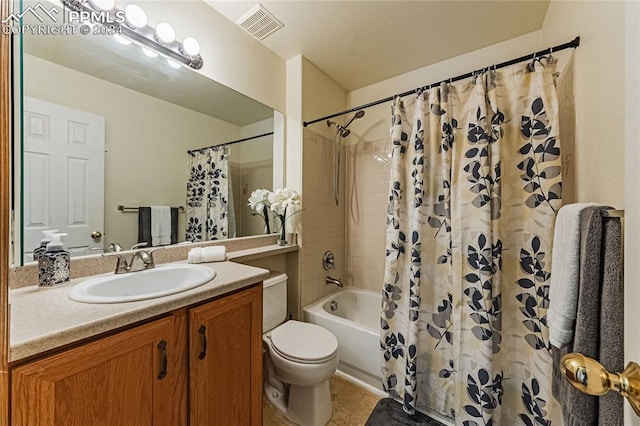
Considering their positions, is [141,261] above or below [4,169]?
below

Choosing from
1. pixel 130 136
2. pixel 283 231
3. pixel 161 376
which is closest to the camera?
pixel 161 376

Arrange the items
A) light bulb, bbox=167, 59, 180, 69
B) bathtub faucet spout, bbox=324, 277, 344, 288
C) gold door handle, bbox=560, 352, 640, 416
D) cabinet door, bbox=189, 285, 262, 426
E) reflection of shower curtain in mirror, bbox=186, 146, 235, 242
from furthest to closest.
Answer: bathtub faucet spout, bbox=324, 277, 344, 288 < reflection of shower curtain in mirror, bbox=186, 146, 235, 242 < light bulb, bbox=167, 59, 180, 69 < cabinet door, bbox=189, 285, 262, 426 < gold door handle, bbox=560, 352, 640, 416

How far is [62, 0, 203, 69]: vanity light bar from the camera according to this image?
1053 mm

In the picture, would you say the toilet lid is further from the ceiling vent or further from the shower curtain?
the ceiling vent

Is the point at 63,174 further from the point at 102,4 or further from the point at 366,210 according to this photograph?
the point at 366,210

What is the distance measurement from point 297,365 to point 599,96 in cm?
174

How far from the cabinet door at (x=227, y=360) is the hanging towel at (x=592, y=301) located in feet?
3.34

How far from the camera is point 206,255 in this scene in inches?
51.9

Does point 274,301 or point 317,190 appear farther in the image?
point 317,190

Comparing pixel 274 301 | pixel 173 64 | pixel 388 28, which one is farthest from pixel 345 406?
pixel 388 28

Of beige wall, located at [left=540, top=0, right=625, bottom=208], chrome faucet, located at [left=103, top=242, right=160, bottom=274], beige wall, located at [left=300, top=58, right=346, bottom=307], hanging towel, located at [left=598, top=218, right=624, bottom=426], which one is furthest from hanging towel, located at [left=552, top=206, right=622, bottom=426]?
beige wall, located at [left=300, top=58, right=346, bottom=307]

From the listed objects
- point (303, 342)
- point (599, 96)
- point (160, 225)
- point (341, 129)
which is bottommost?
point (303, 342)

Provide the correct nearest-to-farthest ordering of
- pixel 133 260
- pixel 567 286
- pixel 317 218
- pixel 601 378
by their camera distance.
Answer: pixel 601 378, pixel 567 286, pixel 133 260, pixel 317 218

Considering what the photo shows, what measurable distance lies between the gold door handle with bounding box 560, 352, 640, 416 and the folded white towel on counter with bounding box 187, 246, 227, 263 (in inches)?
52.4
